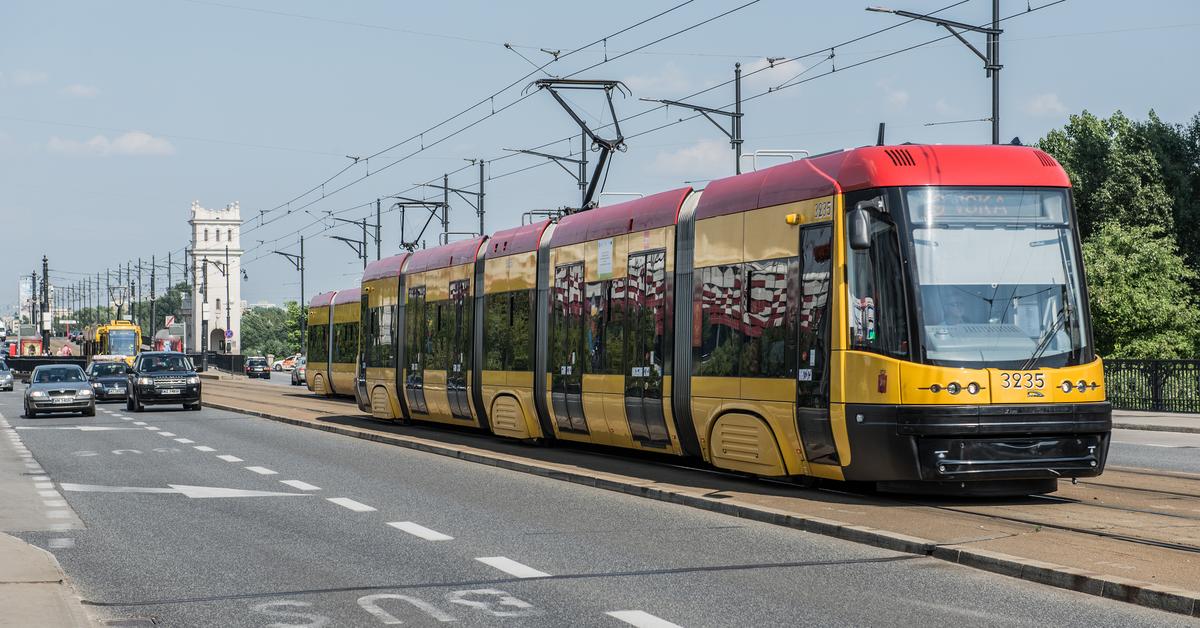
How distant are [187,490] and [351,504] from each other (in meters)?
2.65

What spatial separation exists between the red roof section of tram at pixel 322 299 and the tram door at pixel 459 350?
2203cm

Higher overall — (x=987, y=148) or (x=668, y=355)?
(x=987, y=148)

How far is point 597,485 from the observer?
1498 cm

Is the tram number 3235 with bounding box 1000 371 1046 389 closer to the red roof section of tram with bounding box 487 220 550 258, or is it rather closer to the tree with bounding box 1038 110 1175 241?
the red roof section of tram with bounding box 487 220 550 258

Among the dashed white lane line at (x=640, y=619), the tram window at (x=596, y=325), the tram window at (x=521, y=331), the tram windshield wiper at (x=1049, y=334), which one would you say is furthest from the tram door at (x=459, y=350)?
the dashed white lane line at (x=640, y=619)

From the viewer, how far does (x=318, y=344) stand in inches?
1848

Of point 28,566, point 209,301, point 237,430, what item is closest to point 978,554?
point 28,566

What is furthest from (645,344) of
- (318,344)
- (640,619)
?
(318,344)

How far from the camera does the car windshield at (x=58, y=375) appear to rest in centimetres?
3553

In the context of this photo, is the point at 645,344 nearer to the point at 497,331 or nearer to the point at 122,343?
the point at 497,331

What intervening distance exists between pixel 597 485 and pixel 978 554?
625cm

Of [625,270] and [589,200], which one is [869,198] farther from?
[589,200]

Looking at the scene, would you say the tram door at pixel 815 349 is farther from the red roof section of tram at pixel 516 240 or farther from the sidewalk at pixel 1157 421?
the sidewalk at pixel 1157 421

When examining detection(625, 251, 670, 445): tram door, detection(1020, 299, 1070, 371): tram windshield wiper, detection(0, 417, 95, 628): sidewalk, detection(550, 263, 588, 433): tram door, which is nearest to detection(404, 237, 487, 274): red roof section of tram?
detection(550, 263, 588, 433): tram door
